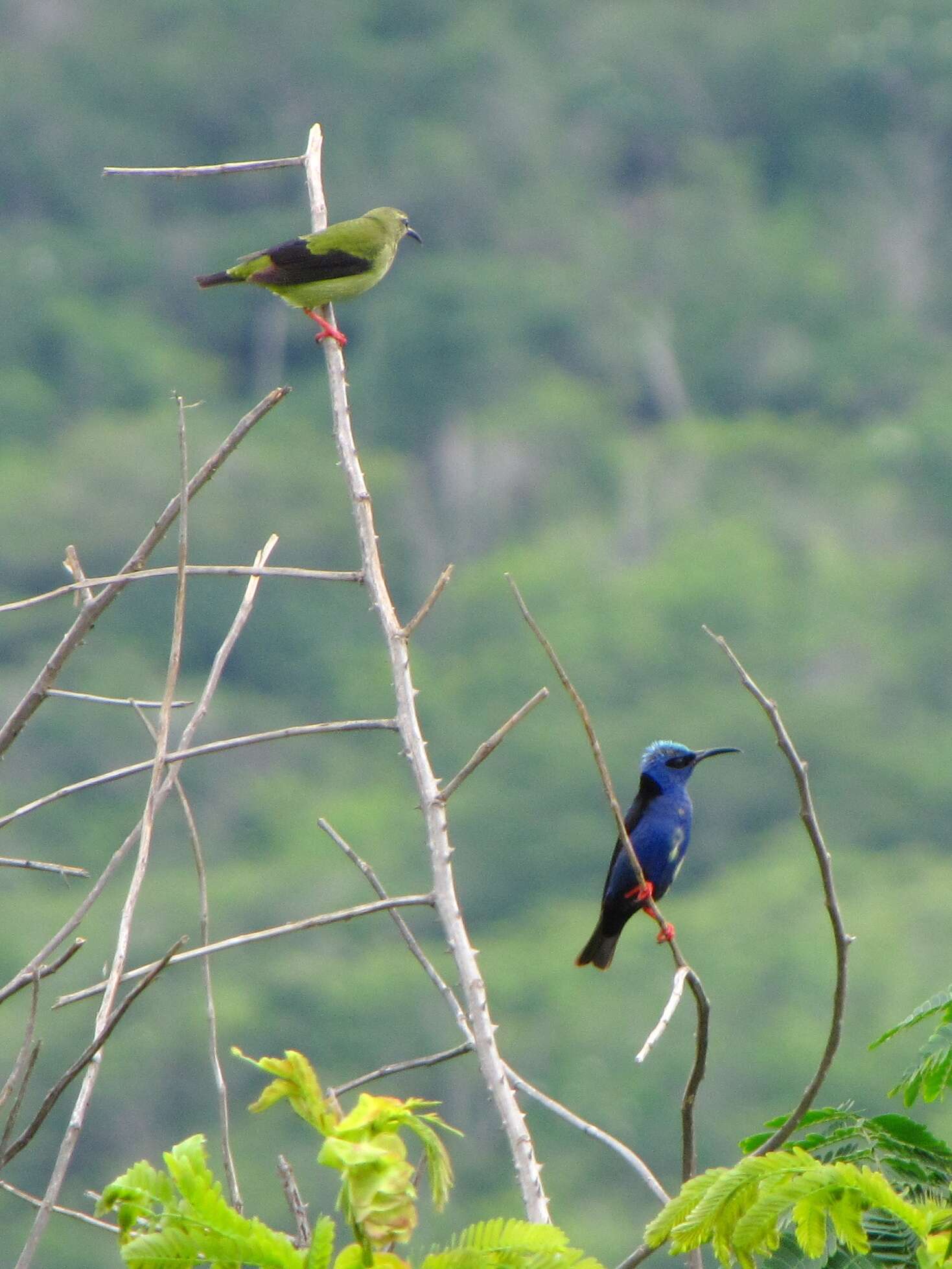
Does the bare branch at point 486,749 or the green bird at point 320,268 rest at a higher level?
the bare branch at point 486,749

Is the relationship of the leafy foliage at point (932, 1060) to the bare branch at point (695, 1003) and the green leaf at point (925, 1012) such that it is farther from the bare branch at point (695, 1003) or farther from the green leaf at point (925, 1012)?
the bare branch at point (695, 1003)

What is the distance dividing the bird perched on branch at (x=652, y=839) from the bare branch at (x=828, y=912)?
9.90ft

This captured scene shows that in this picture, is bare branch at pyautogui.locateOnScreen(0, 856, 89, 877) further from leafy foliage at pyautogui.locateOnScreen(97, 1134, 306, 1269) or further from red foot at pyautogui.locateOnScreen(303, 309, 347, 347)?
red foot at pyautogui.locateOnScreen(303, 309, 347, 347)

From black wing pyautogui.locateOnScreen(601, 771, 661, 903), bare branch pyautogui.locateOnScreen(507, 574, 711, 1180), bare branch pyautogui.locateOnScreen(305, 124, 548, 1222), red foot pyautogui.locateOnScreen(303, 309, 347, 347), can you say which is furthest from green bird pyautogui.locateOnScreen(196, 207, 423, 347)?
bare branch pyautogui.locateOnScreen(507, 574, 711, 1180)

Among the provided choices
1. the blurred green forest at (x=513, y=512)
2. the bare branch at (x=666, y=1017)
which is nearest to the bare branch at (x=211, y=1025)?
the bare branch at (x=666, y=1017)

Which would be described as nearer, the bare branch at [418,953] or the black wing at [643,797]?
the bare branch at [418,953]

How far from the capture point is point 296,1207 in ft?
7.80

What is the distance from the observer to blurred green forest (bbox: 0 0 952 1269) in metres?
35.8

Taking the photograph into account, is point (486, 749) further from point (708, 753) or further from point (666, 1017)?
point (708, 753)

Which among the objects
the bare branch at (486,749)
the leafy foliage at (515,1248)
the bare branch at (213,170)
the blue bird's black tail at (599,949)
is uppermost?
the bare branch at (213,170)

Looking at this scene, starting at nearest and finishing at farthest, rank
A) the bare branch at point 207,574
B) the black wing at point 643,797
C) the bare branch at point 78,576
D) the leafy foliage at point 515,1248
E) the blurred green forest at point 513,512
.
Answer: the leafy foliage at point 515,1248, the bare branch at point 207,574, the bare branch at point 78,576, the black wing at point 643,797, the blurred green forest at point 513,512

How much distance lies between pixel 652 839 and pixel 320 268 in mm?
2907

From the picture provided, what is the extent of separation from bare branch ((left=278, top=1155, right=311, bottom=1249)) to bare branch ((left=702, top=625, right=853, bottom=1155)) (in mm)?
508

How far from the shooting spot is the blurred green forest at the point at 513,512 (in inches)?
1410
